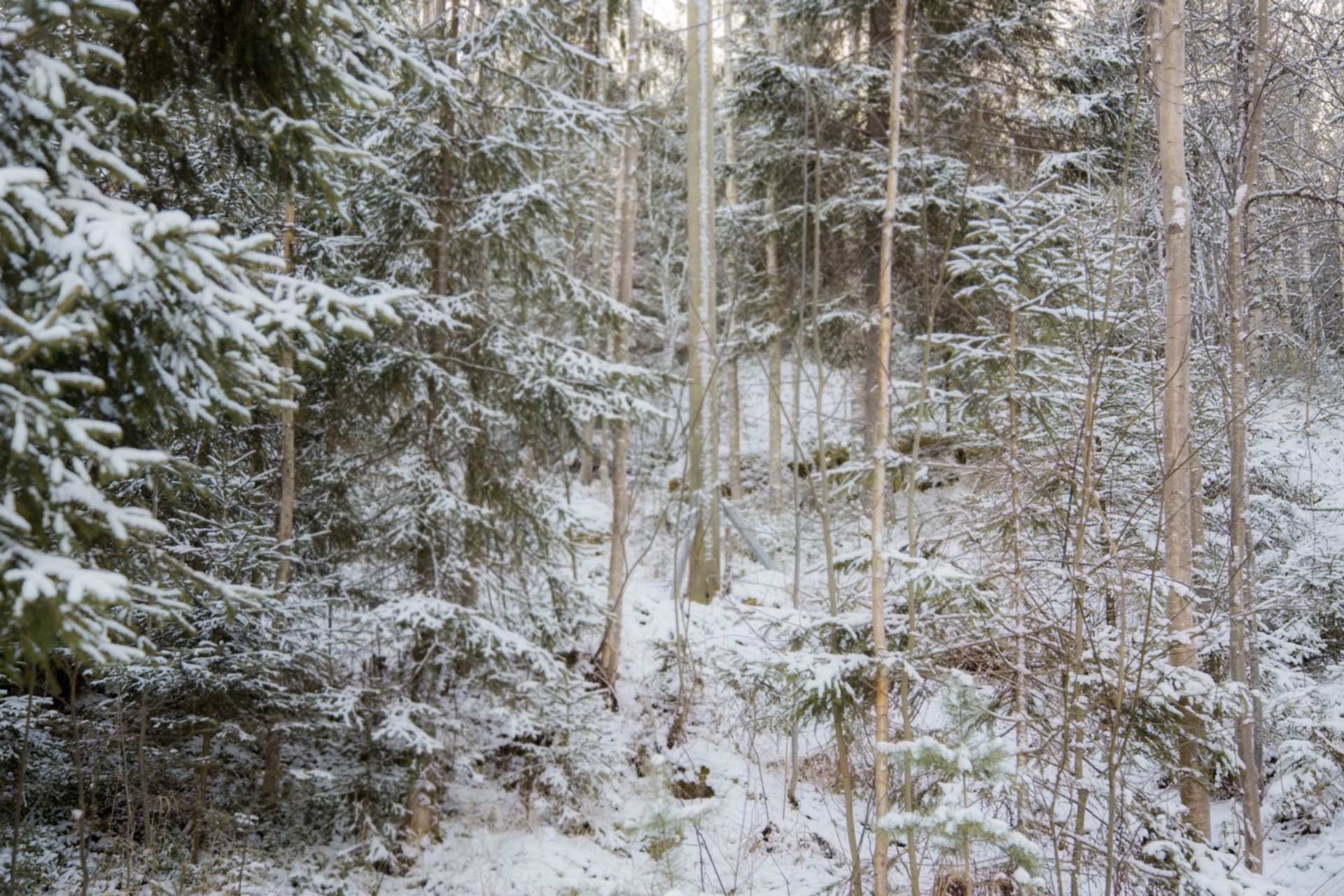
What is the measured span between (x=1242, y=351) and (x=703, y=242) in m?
5.59

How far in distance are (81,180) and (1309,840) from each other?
10257 mm

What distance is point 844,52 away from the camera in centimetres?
1055

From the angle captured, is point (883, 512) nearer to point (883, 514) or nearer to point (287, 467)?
point (883, 514)

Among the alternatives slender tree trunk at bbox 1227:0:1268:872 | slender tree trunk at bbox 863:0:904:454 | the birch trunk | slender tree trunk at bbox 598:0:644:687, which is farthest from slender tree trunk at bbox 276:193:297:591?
slender tree trunk at bbox 1227:0:1268:872

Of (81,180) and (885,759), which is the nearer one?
(81,180)

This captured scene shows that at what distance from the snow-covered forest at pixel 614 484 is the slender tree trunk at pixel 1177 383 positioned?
46mm

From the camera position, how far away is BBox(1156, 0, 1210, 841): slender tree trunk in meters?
4.69

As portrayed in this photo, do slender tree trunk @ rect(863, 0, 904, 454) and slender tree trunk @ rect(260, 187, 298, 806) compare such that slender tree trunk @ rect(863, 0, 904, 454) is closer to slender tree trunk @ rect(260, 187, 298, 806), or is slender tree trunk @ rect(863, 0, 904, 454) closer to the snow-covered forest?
the snow-covered forest

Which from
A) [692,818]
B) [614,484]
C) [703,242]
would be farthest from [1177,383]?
[614,484]

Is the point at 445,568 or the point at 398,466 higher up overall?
the point at 398,466

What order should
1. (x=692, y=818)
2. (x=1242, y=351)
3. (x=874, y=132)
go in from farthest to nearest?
(x=874, y=132) < (x=1242, y=351) < (x=692, y=818)

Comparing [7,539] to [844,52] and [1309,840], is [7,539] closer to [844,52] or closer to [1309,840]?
[1309,840]

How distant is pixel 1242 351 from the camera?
20.1 feet

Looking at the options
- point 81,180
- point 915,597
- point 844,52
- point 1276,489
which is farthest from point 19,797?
point 1276,489
